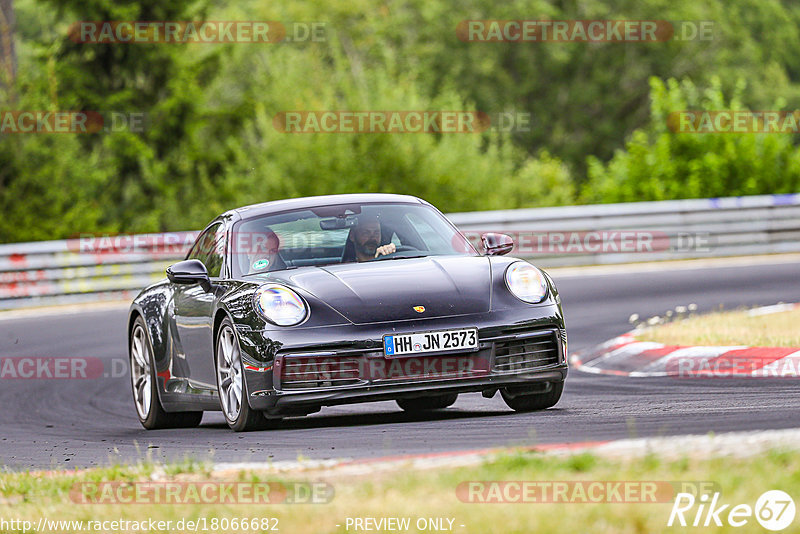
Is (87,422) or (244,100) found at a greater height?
Result: (244,100)

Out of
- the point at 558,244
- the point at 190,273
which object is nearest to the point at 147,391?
the point at 190,273

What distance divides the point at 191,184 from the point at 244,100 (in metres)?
2.61

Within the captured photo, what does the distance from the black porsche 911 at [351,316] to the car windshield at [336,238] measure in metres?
0.01

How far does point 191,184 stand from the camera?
126 ft

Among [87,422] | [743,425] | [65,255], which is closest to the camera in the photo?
[743,425]

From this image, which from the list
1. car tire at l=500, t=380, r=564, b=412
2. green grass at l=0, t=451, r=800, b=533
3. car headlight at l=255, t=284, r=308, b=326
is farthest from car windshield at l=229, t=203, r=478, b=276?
green grass at l=0, t=451, r=800, b=533

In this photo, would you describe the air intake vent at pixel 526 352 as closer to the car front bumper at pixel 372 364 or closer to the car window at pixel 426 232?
the car front bumper at pixel 372 364

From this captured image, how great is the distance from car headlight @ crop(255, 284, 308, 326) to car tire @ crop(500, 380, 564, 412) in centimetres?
146

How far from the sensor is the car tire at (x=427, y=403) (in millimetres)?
9539

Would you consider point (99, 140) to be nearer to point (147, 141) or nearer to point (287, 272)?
point (147, 141)

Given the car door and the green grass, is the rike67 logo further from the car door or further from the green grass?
the car door

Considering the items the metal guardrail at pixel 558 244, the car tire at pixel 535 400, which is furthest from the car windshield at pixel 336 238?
the metal guardrail at pixel 558 244

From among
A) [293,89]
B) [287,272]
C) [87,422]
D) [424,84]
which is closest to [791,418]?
[287,272]

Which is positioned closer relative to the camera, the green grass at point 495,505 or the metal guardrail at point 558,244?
the green grass at point 495,505
